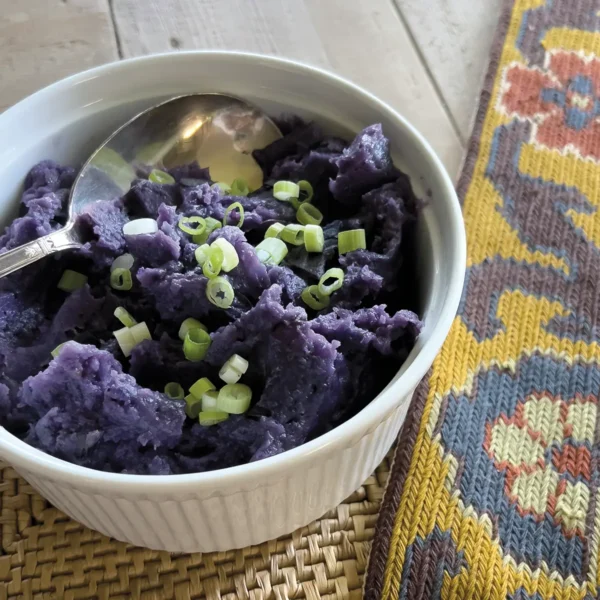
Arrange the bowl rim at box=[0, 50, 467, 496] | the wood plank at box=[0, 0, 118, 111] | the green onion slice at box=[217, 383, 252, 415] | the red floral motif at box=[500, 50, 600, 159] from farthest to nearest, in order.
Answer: the wood plank at box=[0, 0, 118, 111], the red floral motif at box=[500, 50, 600, 159], the green onion slice at box=[217, 383, 252, 415], the bowl rim at box=[0, 50, 467, 496]

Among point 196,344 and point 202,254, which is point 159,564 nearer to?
point 196,344

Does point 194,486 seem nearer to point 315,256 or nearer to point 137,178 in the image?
point 315,256

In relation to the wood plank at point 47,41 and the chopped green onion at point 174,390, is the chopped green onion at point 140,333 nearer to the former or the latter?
the chopped green onion at point 174,390

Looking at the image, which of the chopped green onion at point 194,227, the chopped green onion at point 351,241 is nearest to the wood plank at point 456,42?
the chopped green onion at point 351,241

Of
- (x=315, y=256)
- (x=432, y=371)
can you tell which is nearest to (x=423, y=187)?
(x=315, y=256)

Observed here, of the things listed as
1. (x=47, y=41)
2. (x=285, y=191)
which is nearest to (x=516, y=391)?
(x=285, y=191)

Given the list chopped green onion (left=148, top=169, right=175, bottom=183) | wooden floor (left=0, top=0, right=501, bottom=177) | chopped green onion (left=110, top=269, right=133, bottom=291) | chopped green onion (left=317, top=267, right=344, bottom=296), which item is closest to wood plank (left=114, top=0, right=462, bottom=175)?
wooden floor (left=0, top=0, right=501, bottom=177)

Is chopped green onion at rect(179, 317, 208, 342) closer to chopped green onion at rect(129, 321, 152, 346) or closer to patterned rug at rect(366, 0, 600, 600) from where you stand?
chopped green onion at rect(129, 321, 152, 346)
